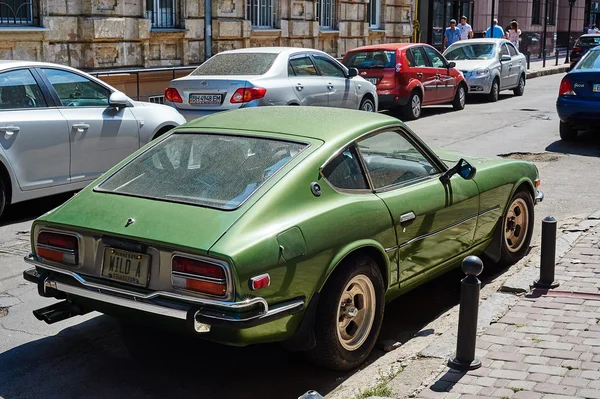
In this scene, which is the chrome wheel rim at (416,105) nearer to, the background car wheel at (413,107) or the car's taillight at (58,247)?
the background car wheel at (413,107)

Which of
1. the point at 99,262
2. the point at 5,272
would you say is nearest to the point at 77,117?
the point at 5,272

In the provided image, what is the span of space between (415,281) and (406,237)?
373 millimetres

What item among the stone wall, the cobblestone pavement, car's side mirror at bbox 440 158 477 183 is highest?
the stone wall

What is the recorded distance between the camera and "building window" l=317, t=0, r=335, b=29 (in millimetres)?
25625

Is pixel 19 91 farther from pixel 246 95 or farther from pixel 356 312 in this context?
pixel 356 312

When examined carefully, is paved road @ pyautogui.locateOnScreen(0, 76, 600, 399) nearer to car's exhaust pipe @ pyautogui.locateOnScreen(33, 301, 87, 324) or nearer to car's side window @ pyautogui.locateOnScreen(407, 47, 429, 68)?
car's exhaust pipe @ pyautogui.locateOnScreen(33, 301, 87, 324)

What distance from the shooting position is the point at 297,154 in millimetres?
5148

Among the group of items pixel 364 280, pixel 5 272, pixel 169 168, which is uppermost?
pixel 169 168

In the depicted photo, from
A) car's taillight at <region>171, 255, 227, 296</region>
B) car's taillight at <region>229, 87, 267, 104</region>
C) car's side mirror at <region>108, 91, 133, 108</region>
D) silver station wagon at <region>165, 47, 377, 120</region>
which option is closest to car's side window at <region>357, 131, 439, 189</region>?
car's taillight at <region>171, 255, 227, 296</region>

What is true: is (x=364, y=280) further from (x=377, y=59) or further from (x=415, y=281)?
(x=377, y=59)

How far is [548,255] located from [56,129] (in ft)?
16.3

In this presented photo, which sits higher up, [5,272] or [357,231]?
[357,231]

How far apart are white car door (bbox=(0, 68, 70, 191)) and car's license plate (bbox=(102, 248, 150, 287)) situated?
13.5 feet

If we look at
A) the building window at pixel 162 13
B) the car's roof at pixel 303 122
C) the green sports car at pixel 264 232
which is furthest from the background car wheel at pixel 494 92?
the car's roof at pixel 303 122
